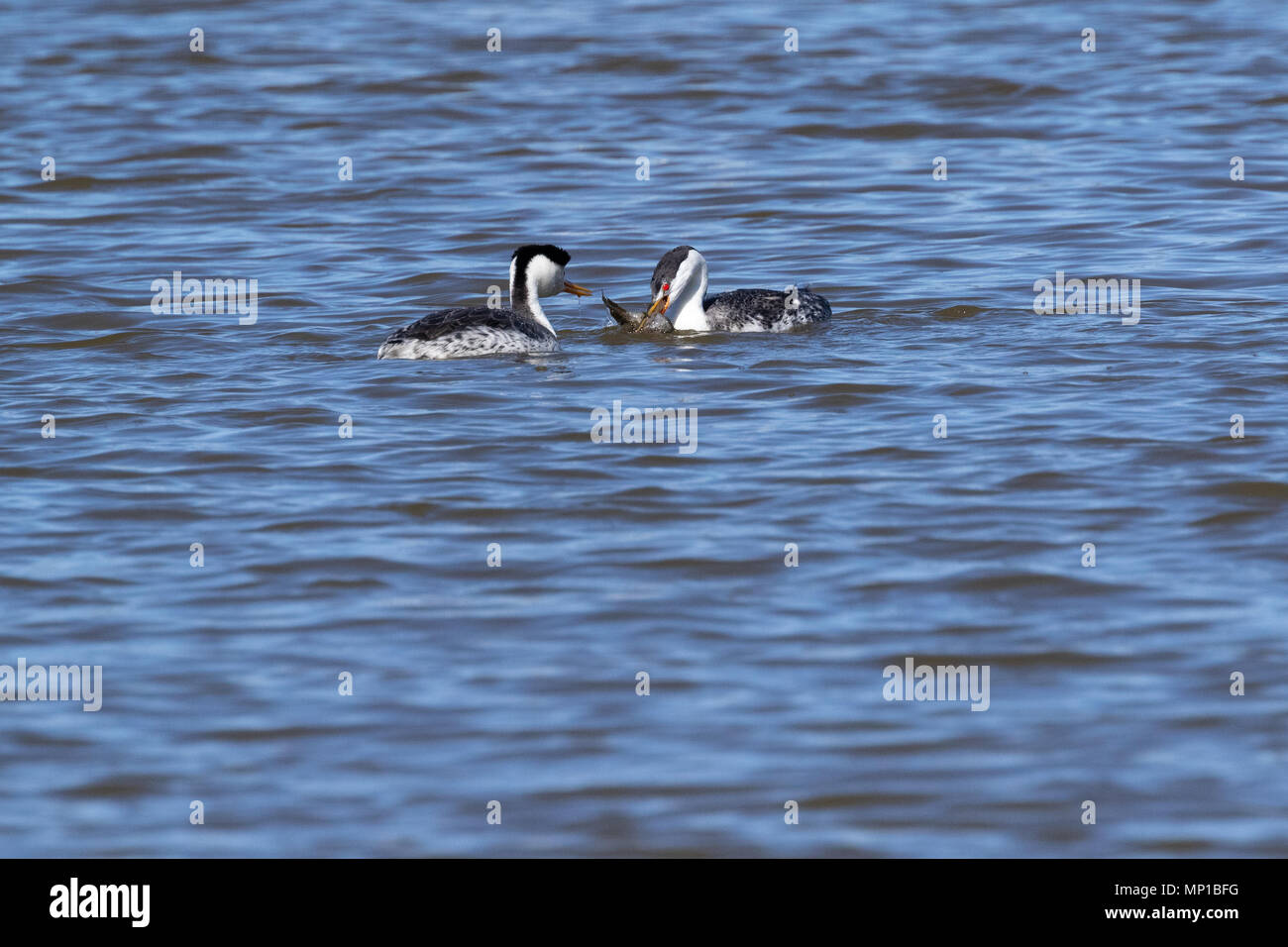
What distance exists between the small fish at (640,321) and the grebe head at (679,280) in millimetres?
68

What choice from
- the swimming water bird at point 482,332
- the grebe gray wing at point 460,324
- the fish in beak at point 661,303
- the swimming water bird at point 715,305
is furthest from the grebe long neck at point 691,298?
the grebe gray wing at point 460,324

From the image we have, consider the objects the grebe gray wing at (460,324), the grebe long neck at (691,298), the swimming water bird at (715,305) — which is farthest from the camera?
the grebe long neck at (691,298)

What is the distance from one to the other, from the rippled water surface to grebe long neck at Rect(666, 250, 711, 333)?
22 centimetres

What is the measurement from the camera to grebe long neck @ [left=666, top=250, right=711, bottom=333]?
1373 centimetres

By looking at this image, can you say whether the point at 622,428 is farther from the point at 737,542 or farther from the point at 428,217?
the point at 428,217

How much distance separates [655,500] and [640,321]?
4439mm

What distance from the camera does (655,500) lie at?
9656 millimetres

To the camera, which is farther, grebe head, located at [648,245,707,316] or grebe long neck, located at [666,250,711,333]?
grebe long neck, located at [666,250,711,333]

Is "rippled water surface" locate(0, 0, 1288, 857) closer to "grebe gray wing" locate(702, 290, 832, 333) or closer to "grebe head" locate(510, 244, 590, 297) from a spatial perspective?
"grebe gray wing" locate(702, 290, 832, 333)

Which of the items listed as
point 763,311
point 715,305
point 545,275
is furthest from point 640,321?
point 763,311

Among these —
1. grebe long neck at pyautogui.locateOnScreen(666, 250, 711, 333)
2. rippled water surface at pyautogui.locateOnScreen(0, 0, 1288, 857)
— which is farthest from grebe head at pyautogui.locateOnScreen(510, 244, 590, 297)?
grebe long neck at pyautogui.locateOnScreen(666, 250, 711, 333)

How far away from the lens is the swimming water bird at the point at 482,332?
12781 millimetres

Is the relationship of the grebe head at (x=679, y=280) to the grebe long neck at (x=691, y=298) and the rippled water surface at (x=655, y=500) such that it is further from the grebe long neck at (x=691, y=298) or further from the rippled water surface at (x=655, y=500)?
the rippled water surface at (x=655, y=500)
